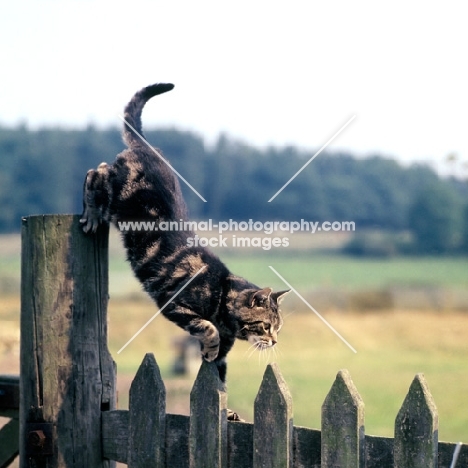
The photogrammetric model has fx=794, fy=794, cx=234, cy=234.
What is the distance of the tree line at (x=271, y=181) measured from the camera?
24344 millimetres

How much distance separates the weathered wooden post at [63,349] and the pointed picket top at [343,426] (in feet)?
3.28

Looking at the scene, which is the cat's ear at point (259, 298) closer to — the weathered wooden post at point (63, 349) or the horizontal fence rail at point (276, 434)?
the weathered wooden post at point (63, 349)

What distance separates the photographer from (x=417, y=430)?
7.44 ft

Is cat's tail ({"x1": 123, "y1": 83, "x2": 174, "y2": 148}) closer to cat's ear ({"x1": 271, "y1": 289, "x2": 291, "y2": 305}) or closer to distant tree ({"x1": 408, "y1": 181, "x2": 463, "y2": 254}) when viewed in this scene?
cat's ear ({"x1": 271, "y1": 289, "x2": 291, "y2": 305})

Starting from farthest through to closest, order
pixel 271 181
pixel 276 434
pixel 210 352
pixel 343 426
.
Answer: pixel 271 181
pixel 210 352
pixel 276 434
pixel 343 426

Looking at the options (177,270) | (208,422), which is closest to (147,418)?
(208,422)

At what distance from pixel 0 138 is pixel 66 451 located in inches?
1626

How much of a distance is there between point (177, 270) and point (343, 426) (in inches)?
58.3

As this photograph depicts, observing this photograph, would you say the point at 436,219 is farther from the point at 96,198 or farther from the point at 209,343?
the point at 209,343

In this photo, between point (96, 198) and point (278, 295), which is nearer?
point (96, 198)

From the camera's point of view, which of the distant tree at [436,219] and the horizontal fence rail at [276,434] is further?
the distant tree at [436,219]

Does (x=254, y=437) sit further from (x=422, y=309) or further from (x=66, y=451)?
(x=422, y=309)

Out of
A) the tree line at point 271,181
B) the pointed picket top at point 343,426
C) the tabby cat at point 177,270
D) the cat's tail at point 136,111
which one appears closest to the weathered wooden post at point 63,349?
the tabby cat at point 177,270

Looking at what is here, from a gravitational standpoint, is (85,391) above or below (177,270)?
below
